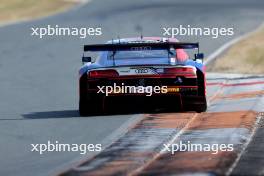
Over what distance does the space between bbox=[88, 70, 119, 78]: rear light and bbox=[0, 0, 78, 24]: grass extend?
82.1 ft

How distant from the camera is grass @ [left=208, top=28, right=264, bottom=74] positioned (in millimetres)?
21688

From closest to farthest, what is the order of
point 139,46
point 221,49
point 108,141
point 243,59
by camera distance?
1. point 108,141
2. point 139,46
3. point 243,59
4. point 221,49

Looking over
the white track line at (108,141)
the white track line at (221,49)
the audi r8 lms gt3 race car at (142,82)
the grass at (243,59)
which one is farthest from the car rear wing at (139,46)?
the white track line at (221,49)

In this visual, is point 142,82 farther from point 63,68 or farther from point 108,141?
point 63,68

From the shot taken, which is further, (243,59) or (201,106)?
(243,59)

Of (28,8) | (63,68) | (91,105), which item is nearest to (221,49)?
(63,68)

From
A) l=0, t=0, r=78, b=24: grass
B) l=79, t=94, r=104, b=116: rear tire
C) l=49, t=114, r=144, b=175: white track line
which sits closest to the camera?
l=49, t=114, r=144, b=175: white track line

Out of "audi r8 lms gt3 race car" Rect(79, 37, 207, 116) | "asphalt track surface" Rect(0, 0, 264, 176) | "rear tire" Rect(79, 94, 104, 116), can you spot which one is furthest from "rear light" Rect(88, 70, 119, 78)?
"asphalt track surface" Rect(0, 0, 264, 176)

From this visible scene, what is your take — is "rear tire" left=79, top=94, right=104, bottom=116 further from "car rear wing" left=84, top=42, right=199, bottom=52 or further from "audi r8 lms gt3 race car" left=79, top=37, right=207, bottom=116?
"car rear wing" left=84, top=42, right=199, bottom=52

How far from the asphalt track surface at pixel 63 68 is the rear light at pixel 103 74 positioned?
63cm

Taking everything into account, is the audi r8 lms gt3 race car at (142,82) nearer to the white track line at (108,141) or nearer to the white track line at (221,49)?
the white track line at (108,141)

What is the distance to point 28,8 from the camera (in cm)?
4562

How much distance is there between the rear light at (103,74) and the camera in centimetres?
1379

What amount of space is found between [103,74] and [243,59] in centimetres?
1028
